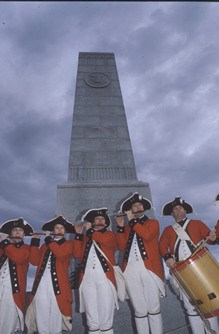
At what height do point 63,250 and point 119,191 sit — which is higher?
point 119,191

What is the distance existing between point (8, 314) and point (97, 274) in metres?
1.35

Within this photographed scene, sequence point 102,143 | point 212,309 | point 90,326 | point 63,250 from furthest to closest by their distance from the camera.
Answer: point 102,143
point 63,250
point 90,326
point 212,309

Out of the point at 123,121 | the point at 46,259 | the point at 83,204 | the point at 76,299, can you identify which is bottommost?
the point at 76,299

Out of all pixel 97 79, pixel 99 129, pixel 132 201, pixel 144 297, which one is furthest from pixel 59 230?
pixel 97 79

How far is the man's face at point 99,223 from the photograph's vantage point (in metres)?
4.52

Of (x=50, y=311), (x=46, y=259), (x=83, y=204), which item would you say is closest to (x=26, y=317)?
(x=50, y=311)

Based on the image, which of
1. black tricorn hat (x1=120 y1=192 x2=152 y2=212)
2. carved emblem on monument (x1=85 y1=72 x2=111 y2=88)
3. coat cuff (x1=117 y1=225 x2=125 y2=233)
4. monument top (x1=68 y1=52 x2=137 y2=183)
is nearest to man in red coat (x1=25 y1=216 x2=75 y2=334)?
coat cuff (x1=117 y1=225 x2=125 y2=233)

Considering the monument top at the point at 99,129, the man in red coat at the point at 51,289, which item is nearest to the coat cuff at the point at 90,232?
the man in red coat at the point at 51,289

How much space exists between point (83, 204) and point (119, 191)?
3.08 feet

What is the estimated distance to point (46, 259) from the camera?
4289mm

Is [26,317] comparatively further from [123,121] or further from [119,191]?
[123,121]

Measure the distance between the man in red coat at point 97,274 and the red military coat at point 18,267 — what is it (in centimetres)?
83

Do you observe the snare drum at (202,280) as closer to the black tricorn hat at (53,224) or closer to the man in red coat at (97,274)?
the man in red coat at (97,274)

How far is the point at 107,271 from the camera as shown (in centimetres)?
406
